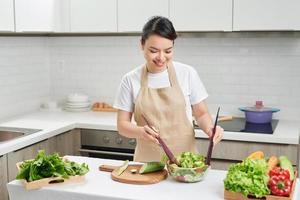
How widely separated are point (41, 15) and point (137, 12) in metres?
0.70

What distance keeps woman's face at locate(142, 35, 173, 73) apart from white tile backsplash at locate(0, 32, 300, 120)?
1420 millimetres

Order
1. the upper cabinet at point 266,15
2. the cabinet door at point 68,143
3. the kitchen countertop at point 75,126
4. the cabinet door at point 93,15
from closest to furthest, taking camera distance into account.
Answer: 1. the kitchen countertop at point 75,126
2. the upper cabinet at point 266,15
3. the cabinet door at point 68,143
4. the cabinet door at point 93,15

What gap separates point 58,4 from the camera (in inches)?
137

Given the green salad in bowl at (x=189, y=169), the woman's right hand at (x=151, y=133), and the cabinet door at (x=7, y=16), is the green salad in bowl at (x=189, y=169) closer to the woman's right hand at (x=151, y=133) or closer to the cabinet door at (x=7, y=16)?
the woman's right hand at (x=151, y=133)

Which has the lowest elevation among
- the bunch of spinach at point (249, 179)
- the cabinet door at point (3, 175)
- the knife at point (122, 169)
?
the cabinet door at point (3, 175)

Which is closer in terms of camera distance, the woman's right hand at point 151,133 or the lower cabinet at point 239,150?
the woman's right hand at point 151,133

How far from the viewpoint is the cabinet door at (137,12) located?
3.18 m

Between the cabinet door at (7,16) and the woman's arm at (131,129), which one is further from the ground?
the cabinet door at (7,16)

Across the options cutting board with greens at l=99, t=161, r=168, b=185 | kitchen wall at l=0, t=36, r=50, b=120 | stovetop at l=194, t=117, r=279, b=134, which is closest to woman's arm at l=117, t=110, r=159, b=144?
cutting board with greens at l=99, t=161, r=168, b=185

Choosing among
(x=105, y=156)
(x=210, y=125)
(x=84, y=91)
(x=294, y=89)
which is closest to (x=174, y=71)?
(x=210, y=125)

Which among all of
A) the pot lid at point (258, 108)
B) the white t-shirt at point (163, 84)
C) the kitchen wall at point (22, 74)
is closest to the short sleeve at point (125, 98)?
the white t-shirt at point (163, 84)

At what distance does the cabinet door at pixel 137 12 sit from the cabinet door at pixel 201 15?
83 mm

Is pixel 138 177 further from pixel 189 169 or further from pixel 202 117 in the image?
pixel 202 117

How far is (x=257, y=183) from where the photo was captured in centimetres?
158
